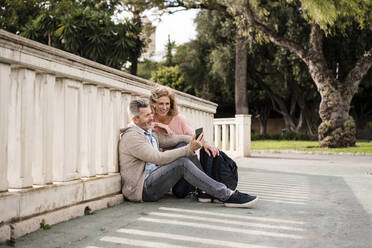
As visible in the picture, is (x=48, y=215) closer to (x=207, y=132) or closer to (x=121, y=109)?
(x=121, y=109)

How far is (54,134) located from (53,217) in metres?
0.65

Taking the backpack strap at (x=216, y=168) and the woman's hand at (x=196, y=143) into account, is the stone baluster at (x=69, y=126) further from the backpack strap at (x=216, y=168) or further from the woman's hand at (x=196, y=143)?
the backpack strap at (x=216, y=168)

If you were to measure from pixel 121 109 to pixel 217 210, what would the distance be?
1.50m

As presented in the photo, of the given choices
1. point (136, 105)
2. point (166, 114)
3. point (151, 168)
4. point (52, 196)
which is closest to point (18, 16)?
point (166, 114)

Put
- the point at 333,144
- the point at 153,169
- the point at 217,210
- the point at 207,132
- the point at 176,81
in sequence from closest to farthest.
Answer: the point at 217,210
the point at 153,169
the point at 207,132
the point at 333,144
the point at 176,81

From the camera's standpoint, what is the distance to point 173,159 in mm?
3783

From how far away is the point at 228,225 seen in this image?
3.00 meters

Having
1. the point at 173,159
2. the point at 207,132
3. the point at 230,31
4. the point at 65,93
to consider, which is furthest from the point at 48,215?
the point at 230,31

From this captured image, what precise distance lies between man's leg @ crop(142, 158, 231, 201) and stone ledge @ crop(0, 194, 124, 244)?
36 centimetres

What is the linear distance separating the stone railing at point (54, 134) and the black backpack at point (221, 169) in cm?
98

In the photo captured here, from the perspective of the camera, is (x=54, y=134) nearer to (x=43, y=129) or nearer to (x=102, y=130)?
(x=43, y=129)

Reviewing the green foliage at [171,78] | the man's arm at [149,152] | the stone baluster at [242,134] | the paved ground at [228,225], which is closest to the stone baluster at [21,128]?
the paved ground at [228,225]

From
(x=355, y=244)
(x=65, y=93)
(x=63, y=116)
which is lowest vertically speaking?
(x=355, y=244)

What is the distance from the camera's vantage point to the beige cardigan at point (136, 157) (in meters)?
3.71
